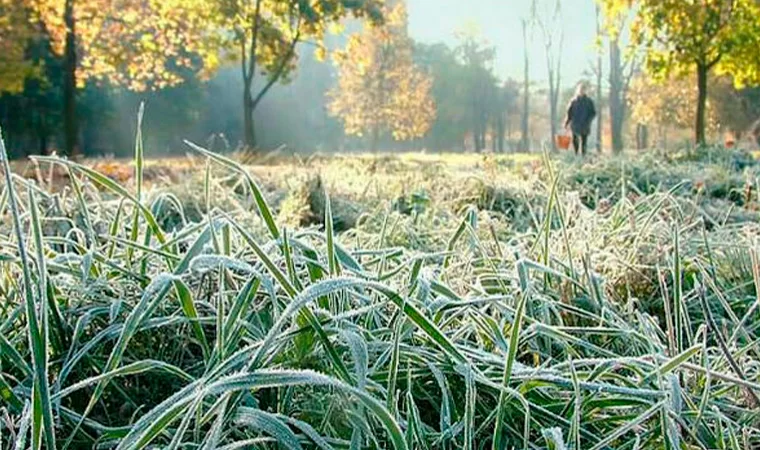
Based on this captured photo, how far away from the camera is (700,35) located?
11938 millimetres

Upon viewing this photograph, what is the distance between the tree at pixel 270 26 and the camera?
1591 cm

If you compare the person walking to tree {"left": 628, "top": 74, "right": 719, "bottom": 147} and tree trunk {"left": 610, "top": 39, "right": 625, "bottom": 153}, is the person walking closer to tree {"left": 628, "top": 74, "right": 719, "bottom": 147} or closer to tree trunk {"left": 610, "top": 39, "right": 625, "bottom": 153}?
tree trunk {"left": 610, "top": 39, "right": 625, "bottom": 153}

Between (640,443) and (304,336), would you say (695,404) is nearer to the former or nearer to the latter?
(640,443)

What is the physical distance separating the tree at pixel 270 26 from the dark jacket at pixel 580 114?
725 cm

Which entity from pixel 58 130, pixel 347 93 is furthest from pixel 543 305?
→ pixel 347 93

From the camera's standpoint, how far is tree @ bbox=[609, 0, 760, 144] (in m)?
11.7

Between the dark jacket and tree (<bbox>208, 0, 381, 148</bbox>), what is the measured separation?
7.25 meters

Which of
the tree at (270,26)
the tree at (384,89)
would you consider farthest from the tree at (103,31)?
the tree at (384,89)

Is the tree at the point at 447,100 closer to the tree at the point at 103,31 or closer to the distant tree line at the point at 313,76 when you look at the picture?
the distant tree line at the point at 313,76

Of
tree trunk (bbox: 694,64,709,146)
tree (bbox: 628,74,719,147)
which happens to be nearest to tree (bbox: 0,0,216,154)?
tree trunk (bbox: 694,64,709,146)

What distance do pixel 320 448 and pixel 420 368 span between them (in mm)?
161

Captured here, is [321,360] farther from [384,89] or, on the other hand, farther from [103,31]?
[384,89]

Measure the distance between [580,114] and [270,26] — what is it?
Answer: 343 inches

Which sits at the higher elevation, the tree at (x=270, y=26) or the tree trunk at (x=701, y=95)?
the tree at (x=270, y=26)
